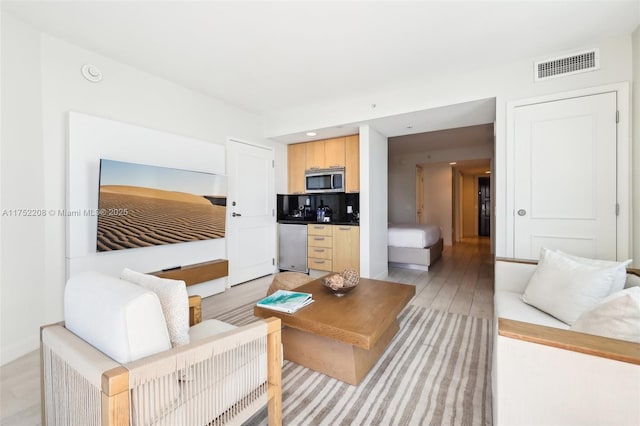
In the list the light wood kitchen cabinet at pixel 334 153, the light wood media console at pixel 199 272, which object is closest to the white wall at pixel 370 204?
the light wood kitchen cabinet at pixel 334 153

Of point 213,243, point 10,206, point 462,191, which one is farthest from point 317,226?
point 462,191

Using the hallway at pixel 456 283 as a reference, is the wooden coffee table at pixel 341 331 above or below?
above

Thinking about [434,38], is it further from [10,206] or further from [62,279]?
[62,279]

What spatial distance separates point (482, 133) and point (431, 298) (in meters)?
3.77

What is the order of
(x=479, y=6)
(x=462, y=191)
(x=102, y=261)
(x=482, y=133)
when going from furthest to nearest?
(x=462, y=191), (x=482, y=133), (x=102, y=261), (x=479, y=6)

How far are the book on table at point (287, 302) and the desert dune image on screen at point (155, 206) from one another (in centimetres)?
172

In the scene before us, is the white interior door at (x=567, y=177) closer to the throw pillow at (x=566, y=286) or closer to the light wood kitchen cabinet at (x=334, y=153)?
the throw pillow at (x=566, y=286)

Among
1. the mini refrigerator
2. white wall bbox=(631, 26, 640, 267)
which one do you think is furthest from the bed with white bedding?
white wall bbox=(631, 26, 640, 267)

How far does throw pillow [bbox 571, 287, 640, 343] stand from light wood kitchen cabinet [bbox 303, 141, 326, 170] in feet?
12.6

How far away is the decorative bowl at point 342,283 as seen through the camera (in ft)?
6.88

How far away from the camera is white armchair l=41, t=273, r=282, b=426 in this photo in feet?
2.75

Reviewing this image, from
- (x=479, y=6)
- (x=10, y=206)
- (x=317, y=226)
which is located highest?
(x=479, y=6)

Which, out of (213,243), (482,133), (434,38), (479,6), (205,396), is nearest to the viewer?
(205,396)

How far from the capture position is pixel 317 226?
4.36 meters
